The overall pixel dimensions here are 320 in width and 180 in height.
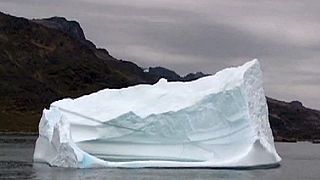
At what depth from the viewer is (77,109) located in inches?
1671

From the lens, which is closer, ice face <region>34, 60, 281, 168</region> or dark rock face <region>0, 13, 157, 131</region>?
ice face <region>34, 60, 281, 168</region>

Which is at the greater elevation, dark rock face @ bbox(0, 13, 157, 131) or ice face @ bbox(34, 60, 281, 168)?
dark rock face @ bbox(0, 13, 157, 131)

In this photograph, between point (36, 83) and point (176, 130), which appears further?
point (36, 83)

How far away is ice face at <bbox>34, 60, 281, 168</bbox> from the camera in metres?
40.6

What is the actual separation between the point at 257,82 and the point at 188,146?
17.6ft

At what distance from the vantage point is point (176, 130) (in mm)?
41406

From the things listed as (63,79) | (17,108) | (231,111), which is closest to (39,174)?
(231,111)

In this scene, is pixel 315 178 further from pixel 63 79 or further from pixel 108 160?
pixel 63 79

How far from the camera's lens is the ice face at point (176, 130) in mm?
40625

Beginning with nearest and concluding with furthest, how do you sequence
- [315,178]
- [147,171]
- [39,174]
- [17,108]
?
[39,174], [147,171], [315,178], [17,108]

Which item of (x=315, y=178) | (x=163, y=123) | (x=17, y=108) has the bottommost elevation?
(x=315, y=178)

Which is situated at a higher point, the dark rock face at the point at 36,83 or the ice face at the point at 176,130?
the dark rock face at the point at 36,83

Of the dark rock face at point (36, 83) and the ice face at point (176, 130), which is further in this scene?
the dark rock face at point (36, 83)

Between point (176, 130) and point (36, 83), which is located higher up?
point (36, 83)
